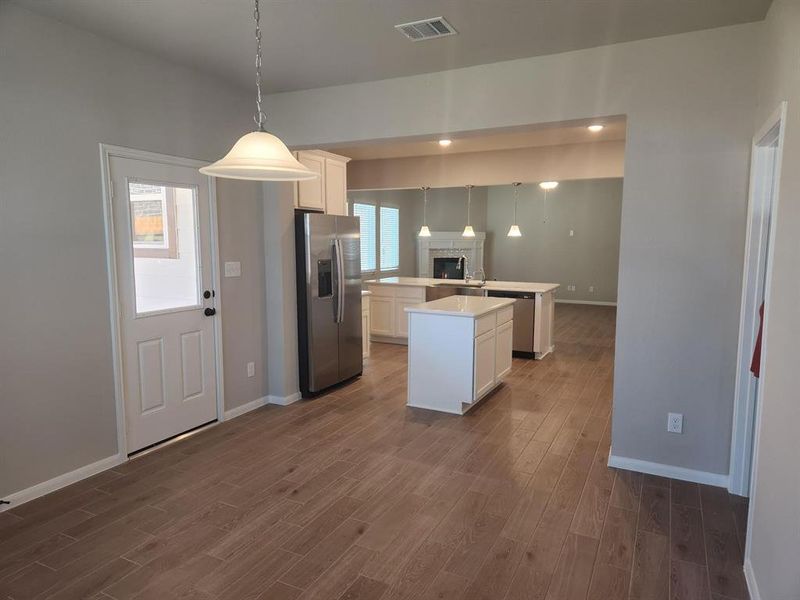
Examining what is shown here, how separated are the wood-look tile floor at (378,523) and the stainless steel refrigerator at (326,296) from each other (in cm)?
82

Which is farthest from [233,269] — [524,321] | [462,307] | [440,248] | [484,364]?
[440,248]

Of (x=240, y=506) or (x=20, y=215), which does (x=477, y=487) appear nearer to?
(x=240, y=506)

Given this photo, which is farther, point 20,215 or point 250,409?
point 250,409

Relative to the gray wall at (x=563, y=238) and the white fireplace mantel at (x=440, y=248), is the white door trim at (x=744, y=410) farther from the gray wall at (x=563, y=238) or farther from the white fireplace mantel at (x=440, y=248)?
the white fireplace mantel at (x=440, y=248)

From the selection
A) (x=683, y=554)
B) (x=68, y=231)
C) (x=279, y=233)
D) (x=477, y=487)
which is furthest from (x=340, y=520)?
(x=279, y=233)

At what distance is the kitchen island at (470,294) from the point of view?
251 inches

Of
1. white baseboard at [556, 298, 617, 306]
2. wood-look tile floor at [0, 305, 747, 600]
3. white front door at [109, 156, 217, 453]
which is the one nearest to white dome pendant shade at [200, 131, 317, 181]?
white front door at [109, 156, 217, 453]

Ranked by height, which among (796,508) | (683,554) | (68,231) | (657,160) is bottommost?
(683,554)

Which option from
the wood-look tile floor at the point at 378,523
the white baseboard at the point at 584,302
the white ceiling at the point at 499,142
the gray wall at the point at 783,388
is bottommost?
→ the wood-look tile floor at the point at 378,523

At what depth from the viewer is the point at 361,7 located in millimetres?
2658

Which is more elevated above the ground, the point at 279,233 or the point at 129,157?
the point at 129,157

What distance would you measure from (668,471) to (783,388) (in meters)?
1.56

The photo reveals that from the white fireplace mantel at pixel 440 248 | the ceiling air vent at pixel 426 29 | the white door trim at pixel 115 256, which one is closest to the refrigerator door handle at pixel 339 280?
the white door trim at pixel 115 256

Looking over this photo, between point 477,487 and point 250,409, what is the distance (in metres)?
2.27
